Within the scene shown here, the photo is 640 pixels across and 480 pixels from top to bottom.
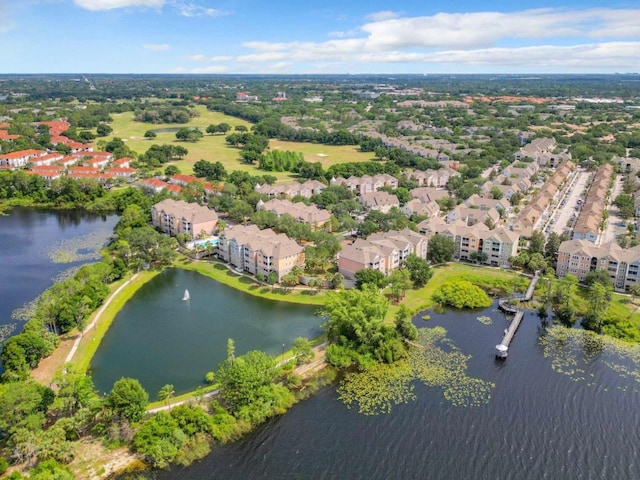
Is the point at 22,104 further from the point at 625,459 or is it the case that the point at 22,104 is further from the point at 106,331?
the point at 625,459

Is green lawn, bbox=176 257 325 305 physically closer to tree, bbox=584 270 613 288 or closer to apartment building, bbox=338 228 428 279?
apartment building, bbox=338 228 428 279

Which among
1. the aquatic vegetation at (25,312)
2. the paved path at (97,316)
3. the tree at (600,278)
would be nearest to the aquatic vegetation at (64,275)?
the aquatic vegetation at (25,312)

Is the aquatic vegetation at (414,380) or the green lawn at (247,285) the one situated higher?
the green lawn at (247,285)

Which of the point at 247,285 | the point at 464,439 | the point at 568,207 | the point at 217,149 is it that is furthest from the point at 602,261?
the point at 217,149

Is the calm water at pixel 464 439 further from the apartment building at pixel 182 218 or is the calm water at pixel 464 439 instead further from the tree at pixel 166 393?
the apartment building at pixel 182 218

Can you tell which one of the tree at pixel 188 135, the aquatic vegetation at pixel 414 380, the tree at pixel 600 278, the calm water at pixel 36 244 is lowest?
the aquatic vegetation at pixel 414 380

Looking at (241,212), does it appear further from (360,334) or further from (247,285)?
(360,334)

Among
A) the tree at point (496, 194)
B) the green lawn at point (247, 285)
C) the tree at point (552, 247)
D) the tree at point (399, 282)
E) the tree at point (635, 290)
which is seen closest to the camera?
the tree at point (635, 290)
